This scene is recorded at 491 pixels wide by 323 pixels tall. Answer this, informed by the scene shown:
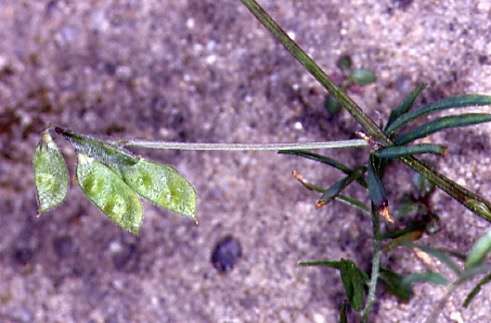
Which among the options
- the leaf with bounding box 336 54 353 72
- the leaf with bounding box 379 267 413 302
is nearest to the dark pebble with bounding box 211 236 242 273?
the leaf with bounding box 379 267 413 302

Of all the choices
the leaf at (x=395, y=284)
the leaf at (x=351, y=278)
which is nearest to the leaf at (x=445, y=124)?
the leaf at (x=351, y=278)

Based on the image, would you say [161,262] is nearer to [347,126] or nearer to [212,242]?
[212,242]

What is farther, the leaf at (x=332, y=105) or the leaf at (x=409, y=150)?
the leaf at (x=332, y=105)

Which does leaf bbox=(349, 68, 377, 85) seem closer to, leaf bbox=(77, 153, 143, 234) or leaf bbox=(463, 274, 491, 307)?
leaf bbox=(463, 274, 491, 307)

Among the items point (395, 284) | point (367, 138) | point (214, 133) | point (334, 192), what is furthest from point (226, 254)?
point (367, 138)

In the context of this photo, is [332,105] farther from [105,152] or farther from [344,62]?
[105,152]

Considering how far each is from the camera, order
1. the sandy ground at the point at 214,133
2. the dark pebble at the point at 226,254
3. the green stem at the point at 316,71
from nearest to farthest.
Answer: the green stem at the point at 316,71 → the sandy ground at the point at 214,133 → the dark pebble at the point at 226,254

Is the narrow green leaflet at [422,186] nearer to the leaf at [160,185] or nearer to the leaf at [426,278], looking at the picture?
the leaf at [426,278]
